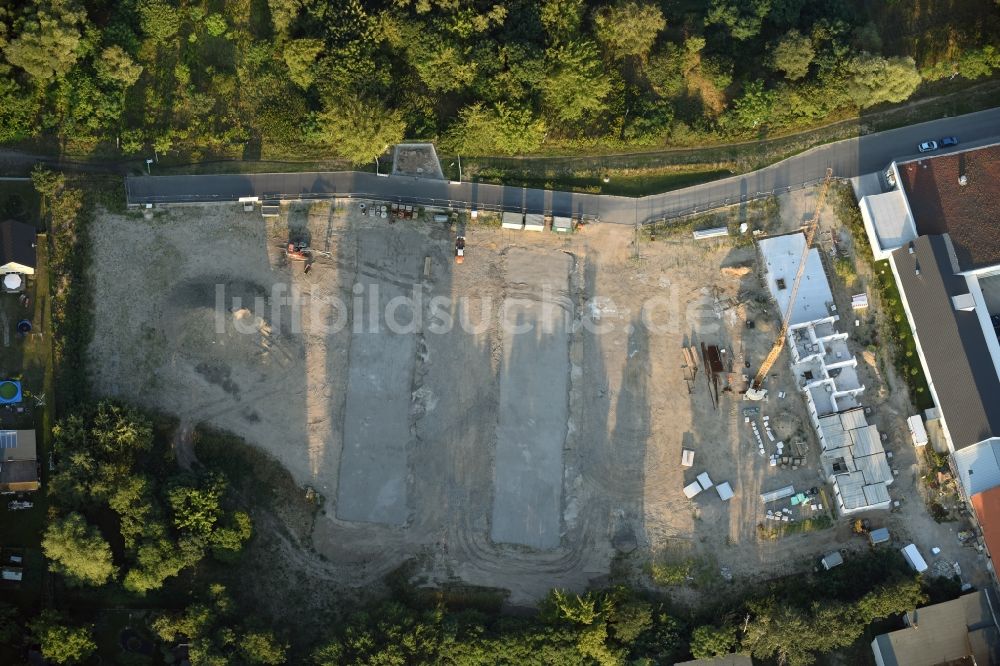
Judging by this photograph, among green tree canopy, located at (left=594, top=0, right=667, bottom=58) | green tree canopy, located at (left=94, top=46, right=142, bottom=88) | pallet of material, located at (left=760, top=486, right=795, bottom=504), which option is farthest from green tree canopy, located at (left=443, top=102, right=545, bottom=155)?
pallet of material, located at (left=760, top=486, right=795, bottom=504)

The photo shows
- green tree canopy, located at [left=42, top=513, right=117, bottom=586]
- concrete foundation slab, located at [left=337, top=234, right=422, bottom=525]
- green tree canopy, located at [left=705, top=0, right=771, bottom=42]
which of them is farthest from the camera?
green tree canopy, located at [left=705, top=0, right=771, bottom=42]

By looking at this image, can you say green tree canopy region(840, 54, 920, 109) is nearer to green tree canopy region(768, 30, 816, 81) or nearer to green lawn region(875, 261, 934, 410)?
green tree canopy region(768, 30, 816, 81)

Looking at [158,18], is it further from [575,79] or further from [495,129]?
[575,79]

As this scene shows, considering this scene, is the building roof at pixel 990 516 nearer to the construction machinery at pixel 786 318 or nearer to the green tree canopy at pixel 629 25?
the construction machinery at pixel 786 318

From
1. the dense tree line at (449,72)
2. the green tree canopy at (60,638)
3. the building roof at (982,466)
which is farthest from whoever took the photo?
the dense tree line at (449,72)

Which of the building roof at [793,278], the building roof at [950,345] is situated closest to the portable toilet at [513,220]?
the building roof at [793,278]


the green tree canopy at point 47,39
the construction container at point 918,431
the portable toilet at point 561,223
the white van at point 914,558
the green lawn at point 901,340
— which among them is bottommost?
the white van at point 914,558

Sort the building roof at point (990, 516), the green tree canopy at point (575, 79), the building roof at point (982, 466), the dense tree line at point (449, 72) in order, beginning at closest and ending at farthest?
the building roof at point (990, 516), the building roof at point (982, 466), the dense tree line at point (449, 72), the green tree canopy at point (575, 79)
